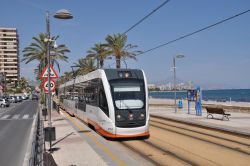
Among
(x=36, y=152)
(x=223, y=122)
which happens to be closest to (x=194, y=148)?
(x=36, y=152)

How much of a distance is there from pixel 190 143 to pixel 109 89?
14.0 ft

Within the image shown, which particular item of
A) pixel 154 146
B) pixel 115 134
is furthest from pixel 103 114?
pixel 154 146

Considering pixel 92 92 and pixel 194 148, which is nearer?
pixel 194 148

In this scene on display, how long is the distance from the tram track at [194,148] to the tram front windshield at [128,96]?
5.44 ft

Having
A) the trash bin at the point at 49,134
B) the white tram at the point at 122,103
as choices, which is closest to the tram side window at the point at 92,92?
the white tram at the point at 122,103

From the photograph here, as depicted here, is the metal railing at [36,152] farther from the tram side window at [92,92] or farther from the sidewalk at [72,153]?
the tram side window at [92,92]

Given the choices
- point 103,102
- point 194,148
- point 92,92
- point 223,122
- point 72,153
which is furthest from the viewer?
point 223,122

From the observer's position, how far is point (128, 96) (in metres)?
15.6

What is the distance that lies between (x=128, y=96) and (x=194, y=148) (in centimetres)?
388

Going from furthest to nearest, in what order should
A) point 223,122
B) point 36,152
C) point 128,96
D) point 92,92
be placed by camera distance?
point 223,122, point 92,92, point 128,96, point 36,152

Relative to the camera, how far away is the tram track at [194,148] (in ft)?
36.7

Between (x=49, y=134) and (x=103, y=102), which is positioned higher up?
(x=103, y=102)

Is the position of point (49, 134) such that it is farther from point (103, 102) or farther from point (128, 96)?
point (128, 96)

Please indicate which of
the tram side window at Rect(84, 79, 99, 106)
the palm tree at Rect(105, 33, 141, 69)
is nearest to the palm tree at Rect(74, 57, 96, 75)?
the palm tree at Rect(105, 33, 141, 69)
